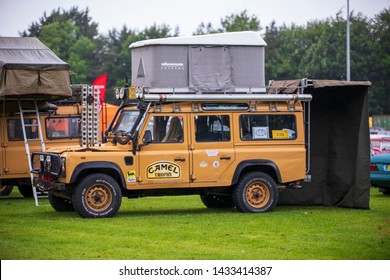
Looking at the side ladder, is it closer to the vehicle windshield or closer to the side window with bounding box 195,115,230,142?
the vehicle windshield

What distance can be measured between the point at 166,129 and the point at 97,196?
5.83ft

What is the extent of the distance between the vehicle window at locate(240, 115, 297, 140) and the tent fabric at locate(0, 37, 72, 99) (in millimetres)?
4178

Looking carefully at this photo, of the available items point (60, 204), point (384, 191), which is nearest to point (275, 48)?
point (384, 191)

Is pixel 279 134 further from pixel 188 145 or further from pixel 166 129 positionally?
pixel 166 129

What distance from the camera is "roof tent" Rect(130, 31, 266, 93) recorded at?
1778 centimetres

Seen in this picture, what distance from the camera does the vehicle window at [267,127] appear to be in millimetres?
18359

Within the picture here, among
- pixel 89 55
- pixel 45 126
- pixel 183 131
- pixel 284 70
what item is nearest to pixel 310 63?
pixel 284 70

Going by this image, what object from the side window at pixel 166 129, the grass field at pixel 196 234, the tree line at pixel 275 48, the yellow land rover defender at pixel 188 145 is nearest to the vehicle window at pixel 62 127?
the grass field at pixel 196 234

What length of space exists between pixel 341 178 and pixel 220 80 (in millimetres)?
3526

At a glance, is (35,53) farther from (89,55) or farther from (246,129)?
(89,55)

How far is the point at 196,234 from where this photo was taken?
15172 millimetres

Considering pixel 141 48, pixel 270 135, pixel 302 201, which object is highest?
pixel 141 48

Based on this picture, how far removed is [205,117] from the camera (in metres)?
18.1

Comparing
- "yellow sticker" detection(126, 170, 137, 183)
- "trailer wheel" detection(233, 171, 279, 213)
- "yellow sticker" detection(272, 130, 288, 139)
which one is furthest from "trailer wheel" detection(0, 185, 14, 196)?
"yellow sticker" detection(272, 130, 288, 139)
